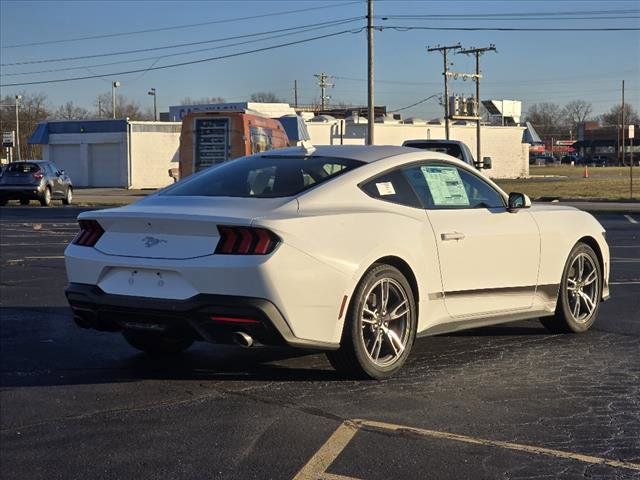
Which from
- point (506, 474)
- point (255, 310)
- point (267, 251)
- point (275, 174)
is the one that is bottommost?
point (506, 474)

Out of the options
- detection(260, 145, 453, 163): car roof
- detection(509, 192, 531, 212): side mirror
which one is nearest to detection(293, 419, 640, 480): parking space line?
detection(260, 145, 453, 163): car roof

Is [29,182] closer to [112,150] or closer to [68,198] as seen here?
[68,198]

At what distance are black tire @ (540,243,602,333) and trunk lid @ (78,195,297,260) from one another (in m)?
2.93

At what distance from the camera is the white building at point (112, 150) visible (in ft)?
165

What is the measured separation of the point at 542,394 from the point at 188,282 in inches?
90.3

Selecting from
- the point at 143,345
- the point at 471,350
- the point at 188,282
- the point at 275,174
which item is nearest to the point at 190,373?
the point at 143,345

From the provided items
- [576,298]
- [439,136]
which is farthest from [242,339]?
[439,136]

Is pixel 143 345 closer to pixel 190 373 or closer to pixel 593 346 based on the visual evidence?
pixel 190 373

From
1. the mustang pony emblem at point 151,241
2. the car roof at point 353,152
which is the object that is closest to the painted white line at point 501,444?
the mustang pony emblem at point 151,241

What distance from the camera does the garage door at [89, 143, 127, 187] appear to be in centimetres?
5097

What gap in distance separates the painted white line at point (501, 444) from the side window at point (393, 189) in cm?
177

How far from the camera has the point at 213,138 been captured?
1998cm

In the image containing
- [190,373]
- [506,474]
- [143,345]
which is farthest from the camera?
[143,345]

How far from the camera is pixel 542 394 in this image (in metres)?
5.28
